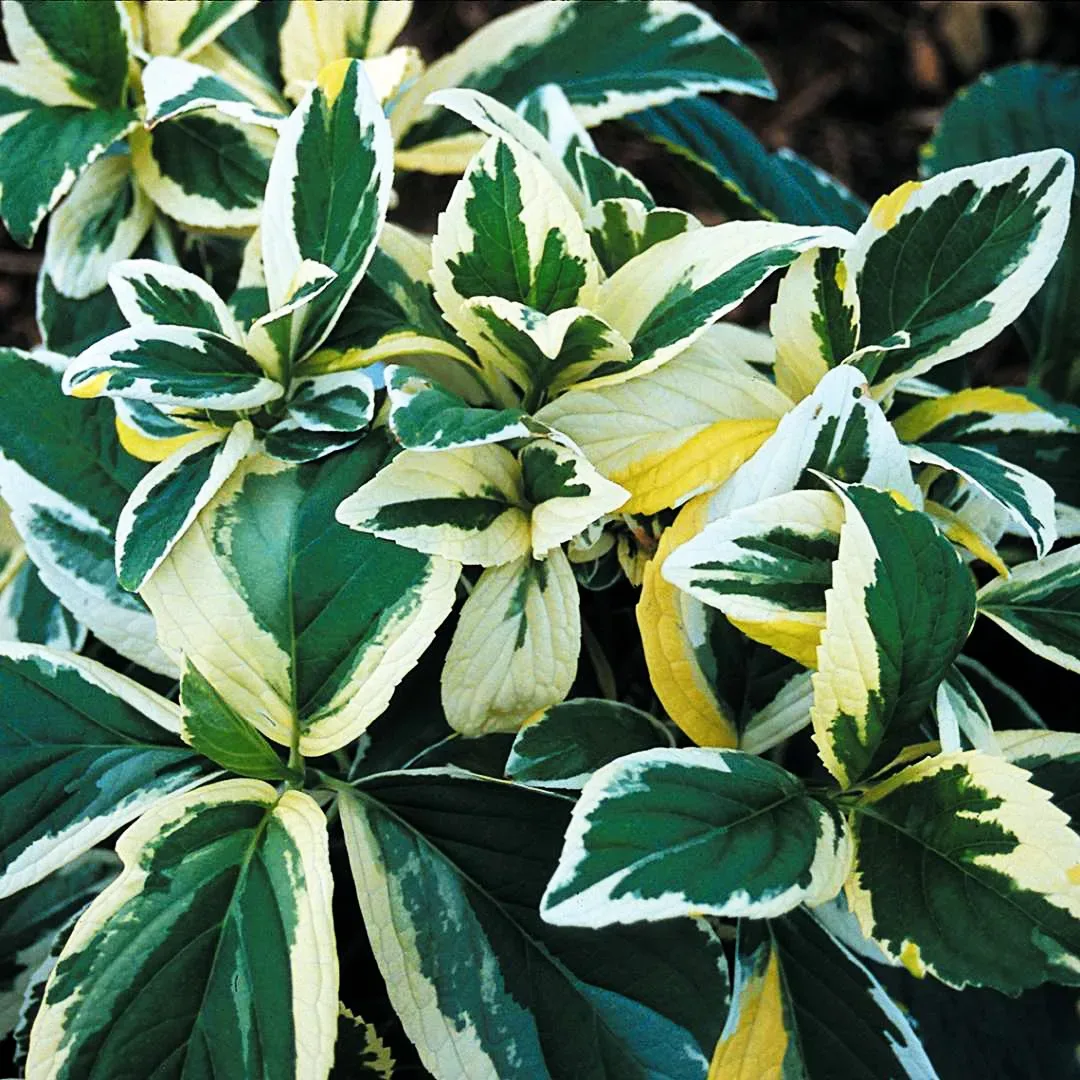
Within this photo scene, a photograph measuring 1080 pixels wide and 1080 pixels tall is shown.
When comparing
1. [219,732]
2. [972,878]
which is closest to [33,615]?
[219,732]

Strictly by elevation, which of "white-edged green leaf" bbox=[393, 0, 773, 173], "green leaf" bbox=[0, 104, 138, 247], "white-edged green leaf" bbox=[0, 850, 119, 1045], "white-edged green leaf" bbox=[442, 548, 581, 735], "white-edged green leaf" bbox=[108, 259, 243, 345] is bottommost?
"white-edged green leaf" bbox=[0, 850, 119, 1045]

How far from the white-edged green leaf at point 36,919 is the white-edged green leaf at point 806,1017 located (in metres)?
0.42

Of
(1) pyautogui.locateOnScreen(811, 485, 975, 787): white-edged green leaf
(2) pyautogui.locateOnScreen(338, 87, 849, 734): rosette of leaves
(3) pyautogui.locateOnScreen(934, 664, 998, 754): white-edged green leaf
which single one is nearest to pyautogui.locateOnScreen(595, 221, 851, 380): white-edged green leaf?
(2) pyautogui.locateOnScreen(338, 87, 849, 734): rosette of leaves

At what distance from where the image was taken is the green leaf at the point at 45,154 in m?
0.73

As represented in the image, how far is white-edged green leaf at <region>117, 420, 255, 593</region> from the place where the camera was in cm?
58

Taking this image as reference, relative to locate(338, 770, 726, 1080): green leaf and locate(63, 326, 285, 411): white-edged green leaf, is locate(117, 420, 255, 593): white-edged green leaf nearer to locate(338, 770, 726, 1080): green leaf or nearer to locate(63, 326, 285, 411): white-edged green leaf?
locate(63, 326, 285, 411): white-edged green leaf

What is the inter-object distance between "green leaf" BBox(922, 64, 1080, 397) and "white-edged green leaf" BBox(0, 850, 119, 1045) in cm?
82

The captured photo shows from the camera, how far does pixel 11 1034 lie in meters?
0.79

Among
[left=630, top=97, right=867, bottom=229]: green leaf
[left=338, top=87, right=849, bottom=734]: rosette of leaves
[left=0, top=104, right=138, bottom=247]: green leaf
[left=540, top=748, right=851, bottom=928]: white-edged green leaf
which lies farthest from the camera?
[left=630, top=97, right=867, bottom=229]: green leaf

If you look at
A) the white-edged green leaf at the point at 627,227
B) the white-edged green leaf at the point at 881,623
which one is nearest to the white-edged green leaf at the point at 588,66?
the white-edged green leaf at the point at 627,227

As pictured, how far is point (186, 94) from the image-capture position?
0.70 m

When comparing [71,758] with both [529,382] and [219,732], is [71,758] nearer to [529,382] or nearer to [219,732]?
[219,732]

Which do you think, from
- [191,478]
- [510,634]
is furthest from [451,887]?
[191,478]

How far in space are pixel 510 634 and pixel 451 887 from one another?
0.13 metres
